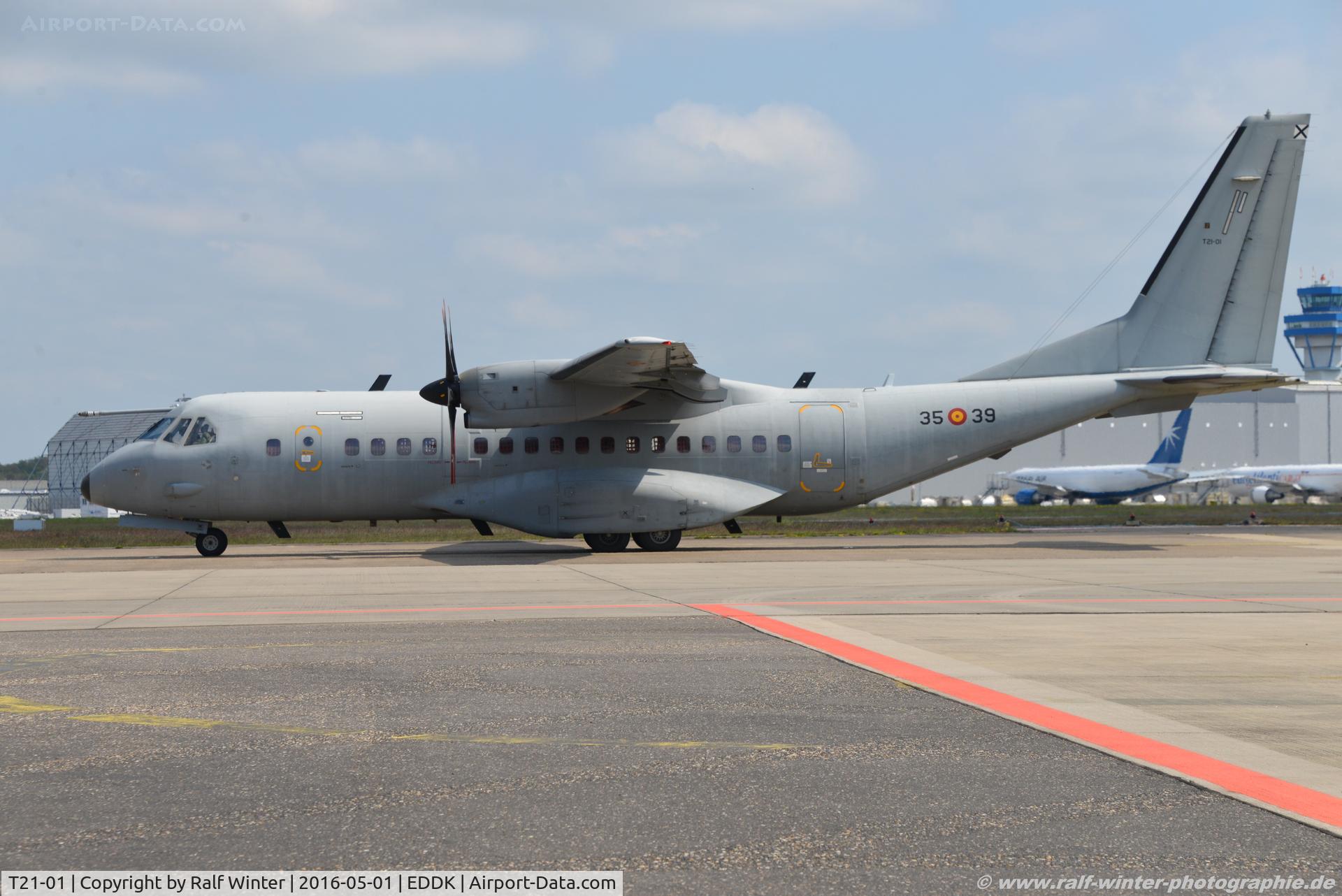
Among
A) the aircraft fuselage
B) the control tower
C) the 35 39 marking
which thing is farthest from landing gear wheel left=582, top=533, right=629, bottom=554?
the control tower

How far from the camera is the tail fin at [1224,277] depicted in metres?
28.1

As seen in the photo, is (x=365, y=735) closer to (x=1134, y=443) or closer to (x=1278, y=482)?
(x=1278, y=482)

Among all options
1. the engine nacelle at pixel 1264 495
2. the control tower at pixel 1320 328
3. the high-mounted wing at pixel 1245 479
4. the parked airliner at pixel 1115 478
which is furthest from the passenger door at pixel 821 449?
the control tower at pixel 1320 328

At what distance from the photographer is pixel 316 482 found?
27.3m

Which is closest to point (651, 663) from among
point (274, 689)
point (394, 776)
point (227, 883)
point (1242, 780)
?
point (274, 689)

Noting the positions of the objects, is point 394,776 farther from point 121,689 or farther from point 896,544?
point 896,544

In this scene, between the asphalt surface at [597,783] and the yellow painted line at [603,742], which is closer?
the asphalt surface at [597,783]

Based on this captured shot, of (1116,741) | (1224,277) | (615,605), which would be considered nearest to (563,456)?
(615,605)

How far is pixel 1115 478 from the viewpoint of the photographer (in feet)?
283

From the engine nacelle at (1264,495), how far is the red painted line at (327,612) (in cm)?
8582

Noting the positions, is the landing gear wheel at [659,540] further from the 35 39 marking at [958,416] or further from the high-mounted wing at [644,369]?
the 35 39 marking at [958,416]

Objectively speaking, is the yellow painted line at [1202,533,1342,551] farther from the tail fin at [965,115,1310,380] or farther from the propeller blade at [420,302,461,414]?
the propeller blade at [420,302,461,414]

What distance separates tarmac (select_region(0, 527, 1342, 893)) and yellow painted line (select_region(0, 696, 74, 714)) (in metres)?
0.04

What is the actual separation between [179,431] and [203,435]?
67 cm
